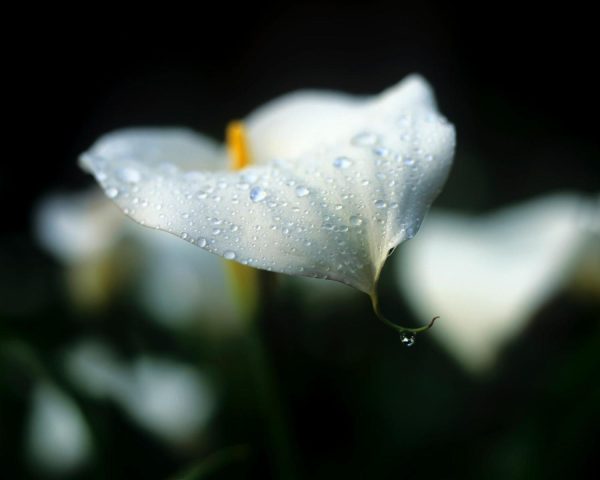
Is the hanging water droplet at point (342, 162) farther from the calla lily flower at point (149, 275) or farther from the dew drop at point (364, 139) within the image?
the calla lily flower at point (149, 275)

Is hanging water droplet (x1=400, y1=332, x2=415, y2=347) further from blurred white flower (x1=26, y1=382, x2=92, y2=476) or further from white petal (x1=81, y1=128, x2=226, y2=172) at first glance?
blurred white flower (x1=26, y1=382, x2=92, y2=476)

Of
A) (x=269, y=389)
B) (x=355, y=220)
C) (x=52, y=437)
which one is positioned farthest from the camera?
(x=52, y=437)

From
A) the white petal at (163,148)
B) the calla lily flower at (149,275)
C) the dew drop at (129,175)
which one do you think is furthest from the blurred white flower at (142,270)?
the dew drop at (129,175)

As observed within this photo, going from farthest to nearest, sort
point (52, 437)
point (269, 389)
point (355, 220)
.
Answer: point (52, 437) < point (269, 389) < point (355, 220)

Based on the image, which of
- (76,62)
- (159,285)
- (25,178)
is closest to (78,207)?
(159,285)

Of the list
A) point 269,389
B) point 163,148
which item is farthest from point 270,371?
point 163,148

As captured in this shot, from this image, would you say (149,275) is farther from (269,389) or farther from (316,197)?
(316,197)

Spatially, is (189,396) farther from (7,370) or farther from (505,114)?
(505,114)

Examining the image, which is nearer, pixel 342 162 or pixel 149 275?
pixel 342 162
